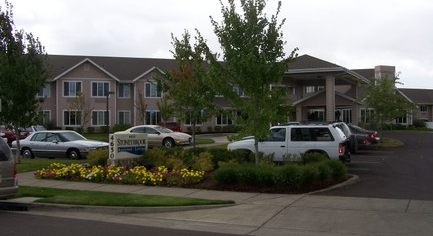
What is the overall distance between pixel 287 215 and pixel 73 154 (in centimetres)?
1434

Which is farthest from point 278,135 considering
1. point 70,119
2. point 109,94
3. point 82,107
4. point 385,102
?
point 70,119

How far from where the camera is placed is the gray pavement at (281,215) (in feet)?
28.8

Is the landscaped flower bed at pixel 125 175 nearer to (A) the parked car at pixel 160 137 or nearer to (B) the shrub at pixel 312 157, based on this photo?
(B) the shrub at pixel 312 157

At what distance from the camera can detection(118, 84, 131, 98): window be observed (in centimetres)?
5434

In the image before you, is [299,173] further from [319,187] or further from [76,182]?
[76,182]

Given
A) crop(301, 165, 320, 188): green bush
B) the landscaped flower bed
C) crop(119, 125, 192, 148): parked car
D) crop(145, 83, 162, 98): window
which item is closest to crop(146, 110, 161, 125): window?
crop(145, 83, 162, 98): window

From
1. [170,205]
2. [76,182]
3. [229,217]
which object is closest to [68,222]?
[170,205]

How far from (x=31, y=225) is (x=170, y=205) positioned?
2919 millimetres

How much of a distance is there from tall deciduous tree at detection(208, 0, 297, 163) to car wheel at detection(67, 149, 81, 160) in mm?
9927

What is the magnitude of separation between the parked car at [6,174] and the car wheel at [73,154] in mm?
11199

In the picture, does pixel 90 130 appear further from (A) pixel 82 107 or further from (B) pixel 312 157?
(B) pixel 312 157

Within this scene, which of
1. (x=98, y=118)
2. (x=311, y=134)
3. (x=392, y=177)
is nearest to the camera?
(x=392, y=177)

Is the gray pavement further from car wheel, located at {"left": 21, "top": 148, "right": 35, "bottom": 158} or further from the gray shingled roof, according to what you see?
the gray shingled roof

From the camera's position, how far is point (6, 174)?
10.6m
